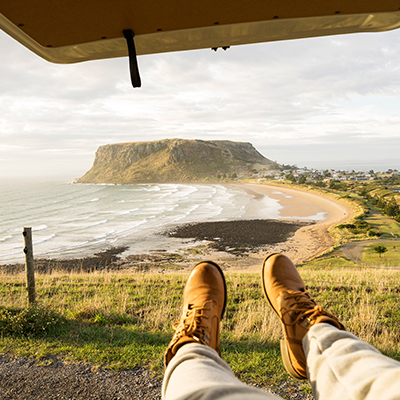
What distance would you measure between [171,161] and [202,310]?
372ft

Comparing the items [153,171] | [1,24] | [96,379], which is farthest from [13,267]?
[153,171]

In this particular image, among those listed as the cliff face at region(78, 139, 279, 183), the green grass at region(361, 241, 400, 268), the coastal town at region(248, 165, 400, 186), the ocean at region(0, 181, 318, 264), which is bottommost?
the green grass at region(361, 241, 400, 268)

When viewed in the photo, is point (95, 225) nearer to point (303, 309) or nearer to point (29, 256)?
point (29, 256)

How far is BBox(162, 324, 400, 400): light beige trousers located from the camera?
35.4 inches

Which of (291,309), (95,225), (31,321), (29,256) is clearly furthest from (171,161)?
(291,309)

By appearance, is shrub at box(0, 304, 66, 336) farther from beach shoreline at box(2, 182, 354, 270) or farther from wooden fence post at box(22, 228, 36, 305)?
beach shoreline at box(2, 182, 354, 270)

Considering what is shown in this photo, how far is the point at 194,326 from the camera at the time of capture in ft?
5.18

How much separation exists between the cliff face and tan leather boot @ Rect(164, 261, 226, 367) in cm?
9389

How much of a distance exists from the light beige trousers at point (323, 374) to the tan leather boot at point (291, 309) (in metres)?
0.20

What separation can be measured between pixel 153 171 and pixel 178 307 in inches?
4218

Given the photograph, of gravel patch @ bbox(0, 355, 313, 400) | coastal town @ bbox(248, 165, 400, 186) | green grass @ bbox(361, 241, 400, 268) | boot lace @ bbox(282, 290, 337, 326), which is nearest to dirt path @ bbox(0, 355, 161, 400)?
gravel patch @ bbox(0, 355, 313, 400)

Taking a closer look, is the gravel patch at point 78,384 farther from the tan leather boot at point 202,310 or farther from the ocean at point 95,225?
the ocean at point 95,225

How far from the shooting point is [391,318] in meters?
3.04

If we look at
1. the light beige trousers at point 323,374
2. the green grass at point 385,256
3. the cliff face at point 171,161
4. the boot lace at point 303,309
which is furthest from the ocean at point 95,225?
the cliff face at point 171,161
